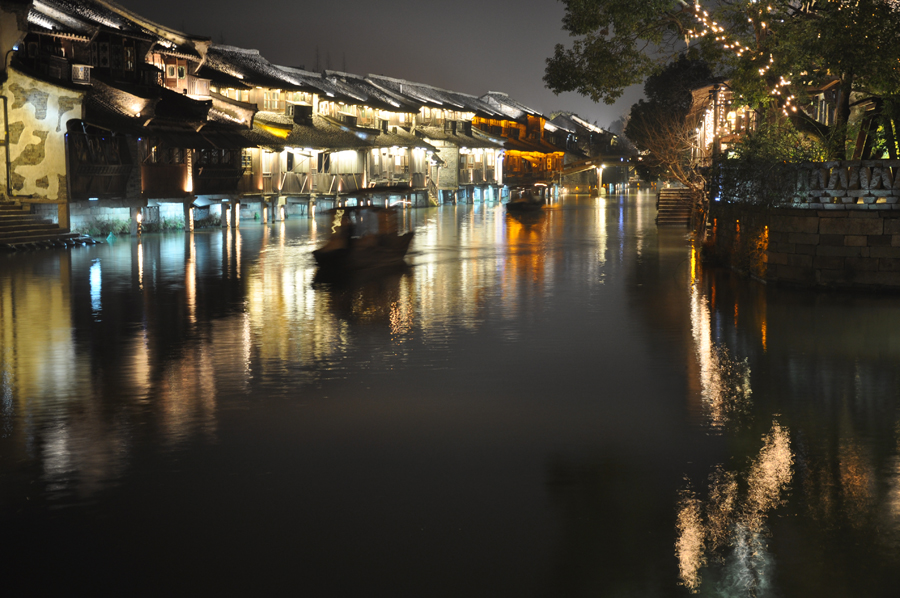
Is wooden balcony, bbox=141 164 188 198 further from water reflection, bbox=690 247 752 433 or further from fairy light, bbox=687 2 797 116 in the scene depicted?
water reflection, bbox=690 247 752 433

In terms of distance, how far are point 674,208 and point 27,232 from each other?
27.8 m

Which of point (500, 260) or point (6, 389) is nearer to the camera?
point (6, 389)

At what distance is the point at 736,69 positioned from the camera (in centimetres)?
2253

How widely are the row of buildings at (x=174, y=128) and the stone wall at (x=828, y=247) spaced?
34.4ft

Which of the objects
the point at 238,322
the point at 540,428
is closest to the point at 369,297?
the point at 238,322

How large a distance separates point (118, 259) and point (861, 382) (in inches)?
790

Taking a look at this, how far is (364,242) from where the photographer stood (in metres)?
22.0

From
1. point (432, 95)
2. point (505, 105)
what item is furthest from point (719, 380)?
point (505, 105)

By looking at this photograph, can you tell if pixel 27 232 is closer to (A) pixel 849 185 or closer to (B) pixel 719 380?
(A) pixel 849 185

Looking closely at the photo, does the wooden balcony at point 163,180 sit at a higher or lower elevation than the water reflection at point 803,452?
higher

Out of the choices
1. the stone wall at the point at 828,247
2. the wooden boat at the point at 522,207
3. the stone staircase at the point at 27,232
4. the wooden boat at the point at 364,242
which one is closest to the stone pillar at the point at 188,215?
the stone staircase at the point at 27,232

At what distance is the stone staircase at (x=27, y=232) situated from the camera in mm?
25844

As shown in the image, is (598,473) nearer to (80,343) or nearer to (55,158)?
(80,343)

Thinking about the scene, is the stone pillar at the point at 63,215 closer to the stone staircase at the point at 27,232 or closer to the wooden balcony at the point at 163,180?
the stone staircase at the point at 27,232
